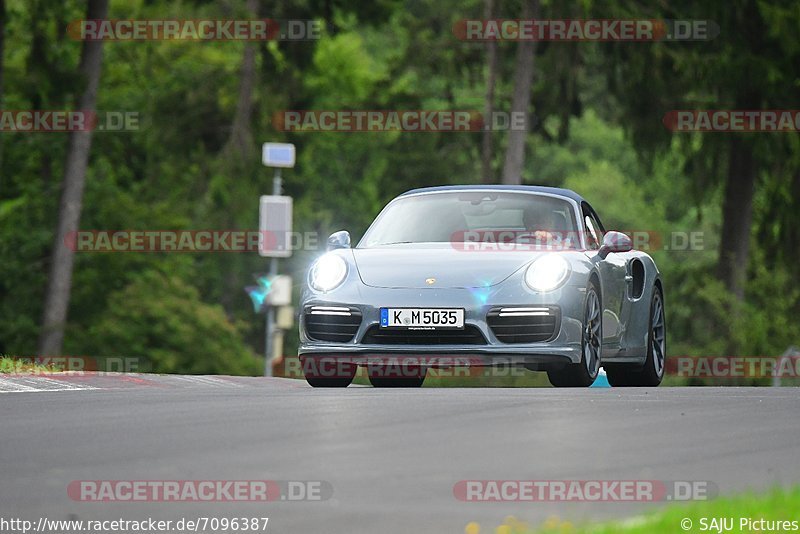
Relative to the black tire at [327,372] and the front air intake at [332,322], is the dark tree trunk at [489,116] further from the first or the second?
the front air intake at [332,322]

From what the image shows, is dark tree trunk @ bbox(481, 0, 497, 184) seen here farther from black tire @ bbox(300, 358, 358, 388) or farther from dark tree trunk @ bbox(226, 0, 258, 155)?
black tire @ bbox(300, 358, 358, 388)

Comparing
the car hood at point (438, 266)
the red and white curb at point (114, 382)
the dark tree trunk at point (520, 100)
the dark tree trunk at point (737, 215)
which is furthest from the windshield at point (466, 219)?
the dark tree trunk at point (737, 215)

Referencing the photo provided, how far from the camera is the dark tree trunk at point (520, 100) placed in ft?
116

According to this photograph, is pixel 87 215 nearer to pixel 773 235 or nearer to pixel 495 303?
pixel 773 235

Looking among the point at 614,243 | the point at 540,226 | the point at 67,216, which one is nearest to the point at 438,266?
the point at 540,226

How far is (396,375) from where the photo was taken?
50.1 feet

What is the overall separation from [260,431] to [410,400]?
7.12 ft

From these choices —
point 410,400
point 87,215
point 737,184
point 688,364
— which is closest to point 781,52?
point 737,184

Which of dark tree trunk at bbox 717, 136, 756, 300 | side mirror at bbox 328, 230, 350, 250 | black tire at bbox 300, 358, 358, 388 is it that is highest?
dark tree trunk at bbox 717, 136, 756, 300

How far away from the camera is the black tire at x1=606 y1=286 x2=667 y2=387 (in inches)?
639

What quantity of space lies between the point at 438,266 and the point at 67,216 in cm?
2587

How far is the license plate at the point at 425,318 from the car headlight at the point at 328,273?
0.56 metres

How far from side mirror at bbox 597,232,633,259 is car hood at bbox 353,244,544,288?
0.76 metres

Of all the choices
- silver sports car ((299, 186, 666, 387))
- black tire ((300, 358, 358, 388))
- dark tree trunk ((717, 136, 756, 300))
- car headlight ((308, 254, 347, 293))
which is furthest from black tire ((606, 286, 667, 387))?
dark tree trunk ((717, 136, 756, 300))
